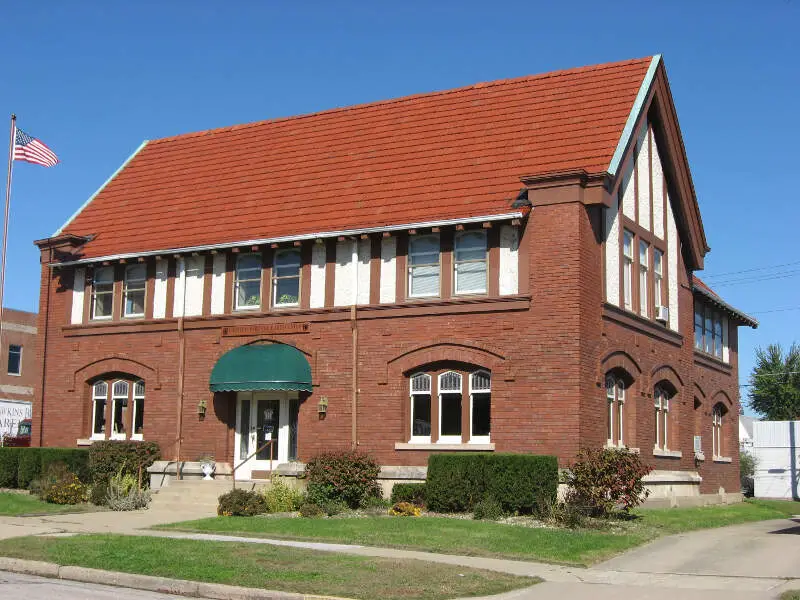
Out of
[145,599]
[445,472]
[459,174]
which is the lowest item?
[145,599]

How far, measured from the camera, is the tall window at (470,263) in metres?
24.5

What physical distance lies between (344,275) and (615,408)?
7.68 meters

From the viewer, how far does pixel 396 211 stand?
84.1ft

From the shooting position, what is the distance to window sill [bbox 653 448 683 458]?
92.1 feet

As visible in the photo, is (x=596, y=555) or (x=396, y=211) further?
(x=396, y=211)

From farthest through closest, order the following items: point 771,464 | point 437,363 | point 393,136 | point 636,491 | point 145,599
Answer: point 771,464
point 393,136
point 437,363
point 636,491
point 145,599

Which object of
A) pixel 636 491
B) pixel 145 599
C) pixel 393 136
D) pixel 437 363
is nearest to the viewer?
pixel 145 599

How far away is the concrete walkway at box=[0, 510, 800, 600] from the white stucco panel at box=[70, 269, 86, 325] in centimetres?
891

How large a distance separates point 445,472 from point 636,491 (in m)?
4.17

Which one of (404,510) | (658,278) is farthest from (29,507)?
(658,278)

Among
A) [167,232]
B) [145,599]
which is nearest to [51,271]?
[167,232]

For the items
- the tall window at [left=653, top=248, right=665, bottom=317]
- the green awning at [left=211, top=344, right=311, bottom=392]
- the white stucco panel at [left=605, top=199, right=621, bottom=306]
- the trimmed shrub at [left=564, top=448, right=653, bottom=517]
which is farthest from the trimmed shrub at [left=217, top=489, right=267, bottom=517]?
the tall window at [left=653, top=248, right=665, bottom=317]

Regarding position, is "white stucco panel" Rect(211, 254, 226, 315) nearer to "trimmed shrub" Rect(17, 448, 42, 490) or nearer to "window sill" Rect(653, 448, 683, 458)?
"trimmed shrub" Rect(17, 448, 42, 490)

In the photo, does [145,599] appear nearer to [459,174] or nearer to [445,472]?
[445,472]
